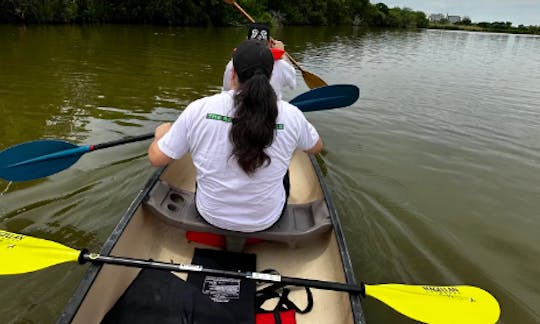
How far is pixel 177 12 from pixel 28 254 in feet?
103

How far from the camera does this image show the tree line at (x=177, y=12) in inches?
838

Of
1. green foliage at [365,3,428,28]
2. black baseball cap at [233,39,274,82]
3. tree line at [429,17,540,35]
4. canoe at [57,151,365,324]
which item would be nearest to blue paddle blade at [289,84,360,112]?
canoe at [57,151,365,324]

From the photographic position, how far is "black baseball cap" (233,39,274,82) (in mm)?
2105

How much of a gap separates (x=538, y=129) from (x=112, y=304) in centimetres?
852

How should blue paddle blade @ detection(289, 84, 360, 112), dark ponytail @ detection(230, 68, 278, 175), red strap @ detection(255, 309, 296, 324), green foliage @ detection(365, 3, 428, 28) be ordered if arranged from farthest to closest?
green foliage @ detection(365, 3, 428, 28) → blue paddle blade @ detection(289, 84, 360, 112) → red strap @ detection(255, 309, 296, 324) → dark ponytail @ detection(230, 68, 278, 175)

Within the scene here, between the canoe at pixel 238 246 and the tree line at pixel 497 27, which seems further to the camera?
the tree line at pixel 497 27

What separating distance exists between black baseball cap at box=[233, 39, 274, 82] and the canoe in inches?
42.5

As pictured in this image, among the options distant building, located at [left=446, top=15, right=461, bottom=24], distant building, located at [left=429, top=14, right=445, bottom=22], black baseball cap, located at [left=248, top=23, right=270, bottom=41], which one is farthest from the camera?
distant building, located at [left=429, top=14, right=445, bottom=22]

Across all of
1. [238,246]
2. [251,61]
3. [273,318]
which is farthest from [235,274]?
[251,61]

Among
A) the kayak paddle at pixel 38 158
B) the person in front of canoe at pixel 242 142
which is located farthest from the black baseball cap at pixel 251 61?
the kayak paddle at pixel 38 158

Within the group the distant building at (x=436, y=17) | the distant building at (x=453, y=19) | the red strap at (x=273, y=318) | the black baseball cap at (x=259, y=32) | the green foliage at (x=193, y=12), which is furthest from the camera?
the distant building at (x=436, y=17)

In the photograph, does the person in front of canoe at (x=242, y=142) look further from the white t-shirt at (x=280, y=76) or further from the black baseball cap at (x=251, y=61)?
the white t-shirt at (x=280, y=76)

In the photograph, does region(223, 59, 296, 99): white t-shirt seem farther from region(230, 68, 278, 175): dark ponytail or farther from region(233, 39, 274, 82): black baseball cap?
region(230, 68, 278, 175): dark ponytail

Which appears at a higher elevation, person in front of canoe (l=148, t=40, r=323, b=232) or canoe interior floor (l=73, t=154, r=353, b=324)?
person in front of canoe (l=148, t=40, r=323, b=232)
